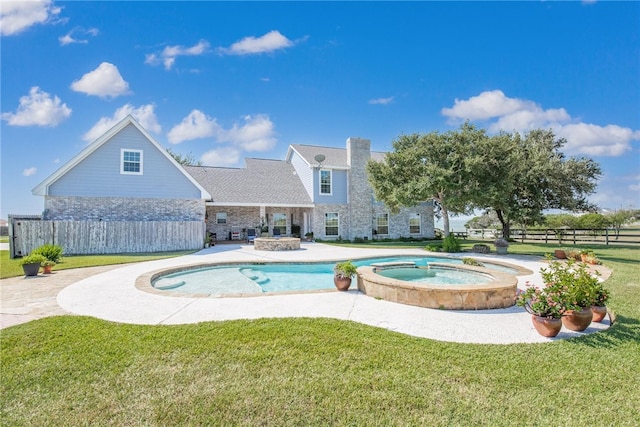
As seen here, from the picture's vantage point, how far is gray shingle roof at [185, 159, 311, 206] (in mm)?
22594

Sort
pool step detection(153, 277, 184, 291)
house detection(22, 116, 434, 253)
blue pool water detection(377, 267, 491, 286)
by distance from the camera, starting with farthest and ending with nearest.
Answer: house detection(22, 116, 434, 253), blue pool water detection(377, 267, 491, 286), pool step detection(153, 277, 184, 291)

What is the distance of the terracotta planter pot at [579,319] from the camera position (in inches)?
192

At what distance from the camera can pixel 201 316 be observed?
567cm

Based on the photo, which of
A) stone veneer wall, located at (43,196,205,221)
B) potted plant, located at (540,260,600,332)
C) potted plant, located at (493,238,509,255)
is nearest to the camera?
potted plant, located at (540,260,600,332)

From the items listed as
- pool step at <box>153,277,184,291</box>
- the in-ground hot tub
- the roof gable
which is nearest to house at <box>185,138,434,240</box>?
the in-ground hot tub

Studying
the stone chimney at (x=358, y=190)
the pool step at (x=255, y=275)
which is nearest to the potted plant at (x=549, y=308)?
the pool step at (x=255, y=275)

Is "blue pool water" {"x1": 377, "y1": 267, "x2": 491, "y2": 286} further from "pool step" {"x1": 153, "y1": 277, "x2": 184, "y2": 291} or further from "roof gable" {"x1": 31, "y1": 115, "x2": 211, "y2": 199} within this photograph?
"roof gable" {"x1": 31, "y1": 115, "x2": 211, "y2": 199}

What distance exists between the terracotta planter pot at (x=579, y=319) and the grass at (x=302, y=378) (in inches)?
7.1

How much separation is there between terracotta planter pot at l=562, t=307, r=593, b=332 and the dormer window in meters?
19.9

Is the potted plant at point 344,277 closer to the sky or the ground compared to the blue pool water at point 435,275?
closer to the sky

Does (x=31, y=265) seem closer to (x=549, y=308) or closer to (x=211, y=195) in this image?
(x=211, y=195)

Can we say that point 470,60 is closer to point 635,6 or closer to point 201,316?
point 635,6

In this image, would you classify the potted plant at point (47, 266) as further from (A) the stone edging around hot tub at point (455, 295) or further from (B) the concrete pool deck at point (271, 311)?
(A) the stone edging around hot tub at point (455, 295)

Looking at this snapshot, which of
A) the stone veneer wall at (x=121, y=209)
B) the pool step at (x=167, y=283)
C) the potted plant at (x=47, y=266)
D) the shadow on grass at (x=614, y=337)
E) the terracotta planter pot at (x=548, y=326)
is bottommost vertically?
the pool step at (x=167, y=283)
